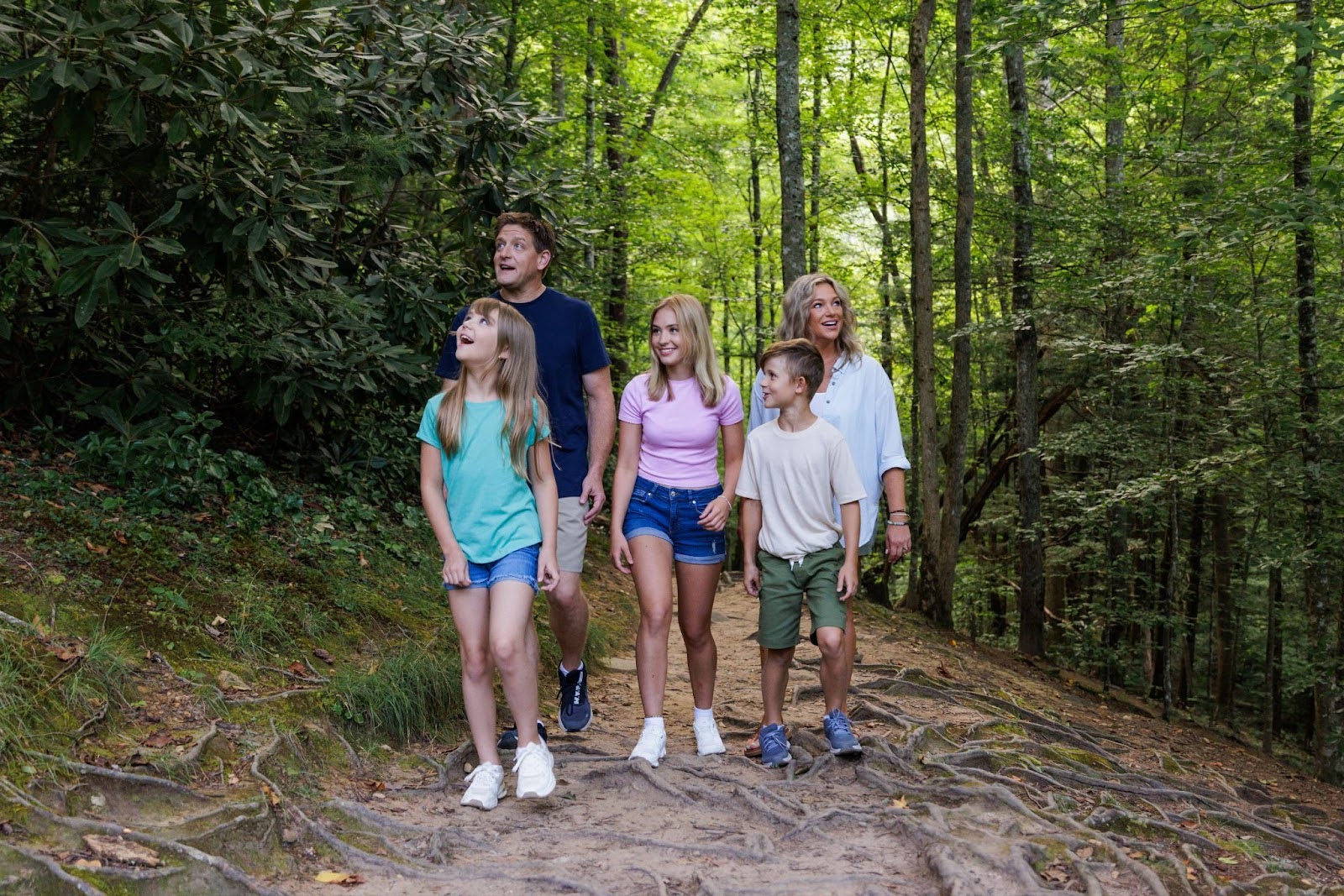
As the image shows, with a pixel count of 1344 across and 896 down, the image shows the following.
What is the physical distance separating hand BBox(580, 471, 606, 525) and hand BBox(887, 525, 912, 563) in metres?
1.35

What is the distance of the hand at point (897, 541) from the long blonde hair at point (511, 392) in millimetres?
1700

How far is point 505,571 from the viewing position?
13.6ft

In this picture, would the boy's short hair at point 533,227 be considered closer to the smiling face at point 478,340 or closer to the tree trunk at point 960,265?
the smiling face at point 478,340

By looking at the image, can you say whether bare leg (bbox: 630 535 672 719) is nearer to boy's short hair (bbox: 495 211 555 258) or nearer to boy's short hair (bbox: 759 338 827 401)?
boy's short hair (bbox: 759 338 827 401)

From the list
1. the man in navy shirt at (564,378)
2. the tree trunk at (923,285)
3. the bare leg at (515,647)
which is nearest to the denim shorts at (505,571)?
the bare leg at (515,647)

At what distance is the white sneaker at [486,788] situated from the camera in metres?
4.18

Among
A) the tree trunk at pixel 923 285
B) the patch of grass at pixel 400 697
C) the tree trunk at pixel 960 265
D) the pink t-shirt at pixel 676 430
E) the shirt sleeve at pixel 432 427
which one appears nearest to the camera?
the shirt sleeve at pixel 432 427

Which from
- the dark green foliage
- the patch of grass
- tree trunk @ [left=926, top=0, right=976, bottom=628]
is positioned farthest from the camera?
tree trunk @ [left=926, top=0, right=976, bottom=628]

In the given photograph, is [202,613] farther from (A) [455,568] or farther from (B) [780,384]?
(B) [780,384]

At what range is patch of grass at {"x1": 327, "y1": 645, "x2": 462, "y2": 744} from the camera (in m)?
4.84

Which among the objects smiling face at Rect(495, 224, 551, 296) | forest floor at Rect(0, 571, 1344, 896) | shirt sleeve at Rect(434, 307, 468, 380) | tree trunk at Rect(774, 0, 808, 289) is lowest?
forest floor at Rect(0, 571, 1344, 896)

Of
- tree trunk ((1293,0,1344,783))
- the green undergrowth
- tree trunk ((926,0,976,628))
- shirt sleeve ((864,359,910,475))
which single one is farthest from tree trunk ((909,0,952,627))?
shirt sleeve ((864,359,910,475))

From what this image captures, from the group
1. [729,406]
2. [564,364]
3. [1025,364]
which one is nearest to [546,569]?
[564,364]

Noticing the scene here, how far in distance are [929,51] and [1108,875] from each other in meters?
17.7
